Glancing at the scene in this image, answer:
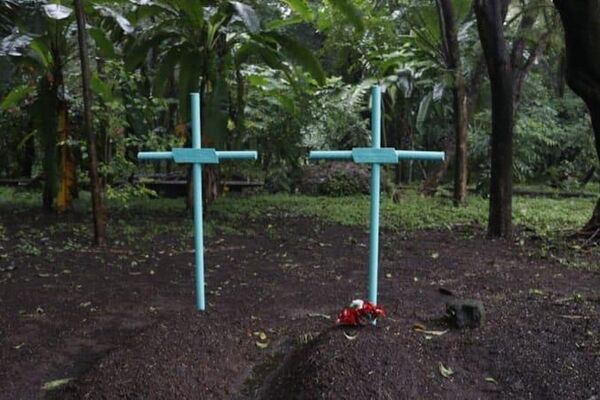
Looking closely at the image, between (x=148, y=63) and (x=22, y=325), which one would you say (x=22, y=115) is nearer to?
(x=148, y=63)

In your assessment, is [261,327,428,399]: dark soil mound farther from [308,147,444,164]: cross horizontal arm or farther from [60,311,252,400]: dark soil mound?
[308,147,444,164]: cross horizontal arm

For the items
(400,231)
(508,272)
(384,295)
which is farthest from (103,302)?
(400,231)

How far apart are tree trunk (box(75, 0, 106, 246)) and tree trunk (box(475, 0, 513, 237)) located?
3791 millimetres

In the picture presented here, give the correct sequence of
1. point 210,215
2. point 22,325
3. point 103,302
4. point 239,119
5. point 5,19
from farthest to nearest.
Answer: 1. point 239,119
2. point 210,215
3. point 5,19
4. point 103,302
5. point 22,325

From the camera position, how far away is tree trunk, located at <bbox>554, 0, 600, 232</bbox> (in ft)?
12.7

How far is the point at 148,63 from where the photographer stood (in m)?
9.86

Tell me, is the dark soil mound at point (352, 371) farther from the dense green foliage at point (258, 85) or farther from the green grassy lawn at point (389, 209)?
the green grassy lawn at point (389, 209)

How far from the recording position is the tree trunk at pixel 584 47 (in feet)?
12.7

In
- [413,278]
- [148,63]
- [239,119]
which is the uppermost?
[148,63]

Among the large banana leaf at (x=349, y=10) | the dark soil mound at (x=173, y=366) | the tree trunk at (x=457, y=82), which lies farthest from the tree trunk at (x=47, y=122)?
the tree trunk at (x=457, y=82)

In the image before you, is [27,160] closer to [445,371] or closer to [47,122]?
[47,122]

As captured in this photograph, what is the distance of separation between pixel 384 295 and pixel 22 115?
7.71 m

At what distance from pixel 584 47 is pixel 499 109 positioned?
2.14 metres

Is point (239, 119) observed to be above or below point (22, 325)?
above
